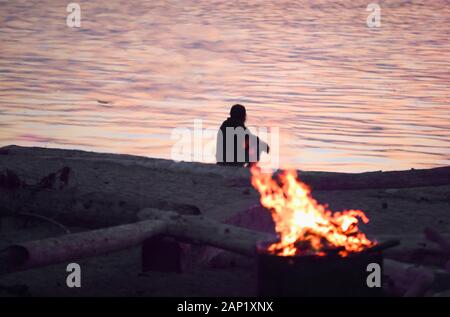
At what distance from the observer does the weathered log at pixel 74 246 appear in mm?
8641

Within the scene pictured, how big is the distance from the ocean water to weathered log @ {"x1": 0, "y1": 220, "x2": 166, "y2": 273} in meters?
6.52

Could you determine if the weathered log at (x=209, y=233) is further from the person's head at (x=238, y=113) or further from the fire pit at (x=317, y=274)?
the person's head at (x=238, y=113)

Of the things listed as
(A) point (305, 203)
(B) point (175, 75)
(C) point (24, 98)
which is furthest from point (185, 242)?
(B) point (175, 75)

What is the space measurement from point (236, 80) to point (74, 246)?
648 inches

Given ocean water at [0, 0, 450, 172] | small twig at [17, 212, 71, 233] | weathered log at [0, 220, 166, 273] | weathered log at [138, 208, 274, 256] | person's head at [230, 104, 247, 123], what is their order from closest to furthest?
weathered log at [0, 220, 166, 273] → weathered log at [138, 208, 274, 256] → small twig at [17, 212, 71, 233] → person's head at [230, 104, 247, 123] → ocean water at [0, 0, 450, 172]

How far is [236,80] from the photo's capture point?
82.5 feet

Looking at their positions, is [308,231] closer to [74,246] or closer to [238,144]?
[74,246]

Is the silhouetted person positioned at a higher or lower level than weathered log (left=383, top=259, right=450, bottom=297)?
higher

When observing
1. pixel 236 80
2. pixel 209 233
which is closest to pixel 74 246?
pixel 209 233

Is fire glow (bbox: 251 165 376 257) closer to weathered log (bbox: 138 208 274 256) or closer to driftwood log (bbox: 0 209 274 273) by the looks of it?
weathered log (bbox: 138 208 274 256)

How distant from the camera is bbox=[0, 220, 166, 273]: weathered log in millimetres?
8641

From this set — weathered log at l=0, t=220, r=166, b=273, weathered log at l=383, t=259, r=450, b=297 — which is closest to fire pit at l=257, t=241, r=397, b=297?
weathered log at l=383, t=259, r=450, b=297

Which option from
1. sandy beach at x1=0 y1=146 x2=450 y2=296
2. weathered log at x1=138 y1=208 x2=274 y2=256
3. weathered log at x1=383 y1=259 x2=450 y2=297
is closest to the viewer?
weathered log at x1=383 y1=259 x2=450 y2=297

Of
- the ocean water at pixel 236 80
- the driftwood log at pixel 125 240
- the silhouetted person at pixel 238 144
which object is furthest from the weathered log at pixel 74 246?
the ocean water at pixel 236 80
